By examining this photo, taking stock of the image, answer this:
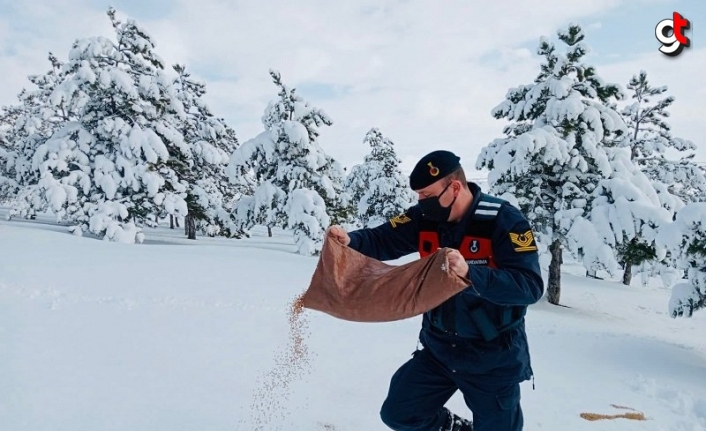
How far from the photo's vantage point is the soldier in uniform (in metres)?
3.38

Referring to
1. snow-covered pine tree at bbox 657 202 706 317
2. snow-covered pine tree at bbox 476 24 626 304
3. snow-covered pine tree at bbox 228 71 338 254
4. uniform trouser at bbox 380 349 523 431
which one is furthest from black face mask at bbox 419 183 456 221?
snow-covered pine tree at bbox 228 71 338 254

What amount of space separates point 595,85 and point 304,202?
11829mm

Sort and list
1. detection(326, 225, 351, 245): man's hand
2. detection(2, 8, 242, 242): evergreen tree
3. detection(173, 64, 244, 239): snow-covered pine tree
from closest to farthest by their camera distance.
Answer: detection(326, 225, 351, 245): man's hand → detection(2, 8, 242, 242): evergreen tree → detection(173, 64, 244, 239): snow-covered pine tree

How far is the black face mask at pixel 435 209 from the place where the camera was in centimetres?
366

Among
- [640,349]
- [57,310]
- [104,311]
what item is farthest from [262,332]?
[640,349]

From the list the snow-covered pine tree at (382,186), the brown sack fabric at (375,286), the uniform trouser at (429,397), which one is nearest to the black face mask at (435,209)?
the brown sack fabric at (375,286)

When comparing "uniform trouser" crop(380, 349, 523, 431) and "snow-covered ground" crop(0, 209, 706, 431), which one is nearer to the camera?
"uniform trouser" crop(380, 349, 523, 431)

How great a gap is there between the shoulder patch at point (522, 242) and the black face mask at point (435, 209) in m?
0.52

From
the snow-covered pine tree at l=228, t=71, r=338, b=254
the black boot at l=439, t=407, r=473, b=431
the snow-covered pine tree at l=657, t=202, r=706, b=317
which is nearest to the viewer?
the black boot at l=439, t=407, r=473, b=431

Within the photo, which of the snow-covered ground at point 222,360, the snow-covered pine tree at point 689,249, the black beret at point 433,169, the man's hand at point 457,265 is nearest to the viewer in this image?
the man's hand at point 457,265

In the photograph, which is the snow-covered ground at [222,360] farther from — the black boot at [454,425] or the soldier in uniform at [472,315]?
the soldier in uniform at [472,315]

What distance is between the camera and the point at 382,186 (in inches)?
1289

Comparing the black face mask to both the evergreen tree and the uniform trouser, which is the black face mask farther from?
the evergreen tree

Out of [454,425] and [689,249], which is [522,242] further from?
[689,249]
